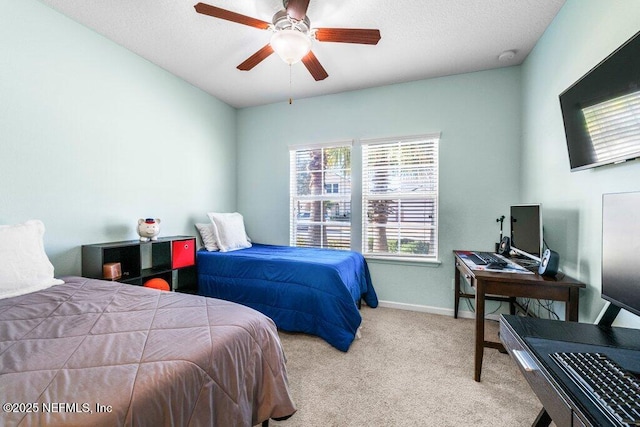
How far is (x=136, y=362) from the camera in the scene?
35.0 inches

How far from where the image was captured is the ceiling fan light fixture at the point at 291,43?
1763mm

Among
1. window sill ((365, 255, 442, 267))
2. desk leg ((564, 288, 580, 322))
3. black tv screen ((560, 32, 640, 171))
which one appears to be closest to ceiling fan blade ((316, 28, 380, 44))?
black tv screen ((560, 32, 640, 171))

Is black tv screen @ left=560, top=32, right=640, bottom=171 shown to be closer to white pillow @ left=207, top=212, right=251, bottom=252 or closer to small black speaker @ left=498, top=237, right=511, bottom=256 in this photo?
small black speaker @ left=498, top=237, right=511, bottom=256

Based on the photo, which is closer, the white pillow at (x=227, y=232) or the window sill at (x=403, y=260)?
the window sill at (x=403, y=260)

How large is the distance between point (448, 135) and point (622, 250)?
92.0 inches

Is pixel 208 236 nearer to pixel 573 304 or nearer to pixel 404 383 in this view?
pixel 404 383

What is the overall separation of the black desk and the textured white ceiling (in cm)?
223

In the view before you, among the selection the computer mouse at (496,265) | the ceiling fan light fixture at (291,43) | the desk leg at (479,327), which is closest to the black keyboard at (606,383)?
the desk leg at (479,327)

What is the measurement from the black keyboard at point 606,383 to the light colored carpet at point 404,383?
96 cm

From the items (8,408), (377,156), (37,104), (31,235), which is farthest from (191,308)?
(377,156)

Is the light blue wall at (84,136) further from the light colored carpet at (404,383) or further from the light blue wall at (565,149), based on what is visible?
the light blue wall at (565,149)

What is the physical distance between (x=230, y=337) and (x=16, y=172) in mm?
2097

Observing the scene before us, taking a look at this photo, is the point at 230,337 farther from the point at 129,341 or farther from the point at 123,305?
the point at 123,305

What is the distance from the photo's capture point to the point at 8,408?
26.2 inches
